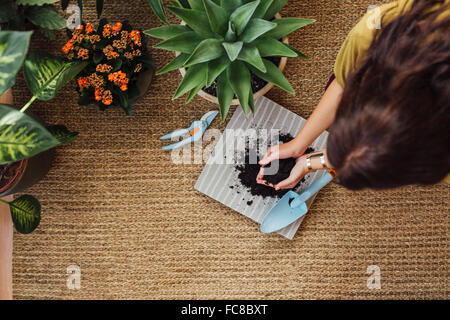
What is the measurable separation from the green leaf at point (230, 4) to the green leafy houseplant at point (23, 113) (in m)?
0.38

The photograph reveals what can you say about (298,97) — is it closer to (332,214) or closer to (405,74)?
(332,214)

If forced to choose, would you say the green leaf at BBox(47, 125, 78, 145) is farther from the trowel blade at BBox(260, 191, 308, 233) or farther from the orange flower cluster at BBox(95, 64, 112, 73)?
the trowel blade at BBox(260, 191, 308, 233)

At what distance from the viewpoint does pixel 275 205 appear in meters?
1.07

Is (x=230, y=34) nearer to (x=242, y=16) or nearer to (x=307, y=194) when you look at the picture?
(x=242, y=16)

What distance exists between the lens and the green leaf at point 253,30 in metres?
0.76

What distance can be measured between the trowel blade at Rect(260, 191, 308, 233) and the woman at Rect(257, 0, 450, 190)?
42cm

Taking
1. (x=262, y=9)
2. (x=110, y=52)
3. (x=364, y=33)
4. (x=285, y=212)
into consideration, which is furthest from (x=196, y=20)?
(x=285, y=212)

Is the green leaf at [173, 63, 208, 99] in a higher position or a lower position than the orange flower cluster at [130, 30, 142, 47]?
lower

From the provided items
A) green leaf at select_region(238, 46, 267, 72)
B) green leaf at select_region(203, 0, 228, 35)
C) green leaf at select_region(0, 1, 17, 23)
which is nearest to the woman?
green leaf at select_region(238, 46, 267, 72)

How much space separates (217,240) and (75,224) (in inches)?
18.3

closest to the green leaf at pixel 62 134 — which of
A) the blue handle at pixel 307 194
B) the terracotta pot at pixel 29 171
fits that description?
the terracotta pot at pixel 29 171

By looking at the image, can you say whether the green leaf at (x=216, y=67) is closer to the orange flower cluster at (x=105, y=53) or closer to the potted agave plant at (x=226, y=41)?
the potted agave plant at (x=226, y=41)

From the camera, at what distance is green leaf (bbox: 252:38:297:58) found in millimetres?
822
